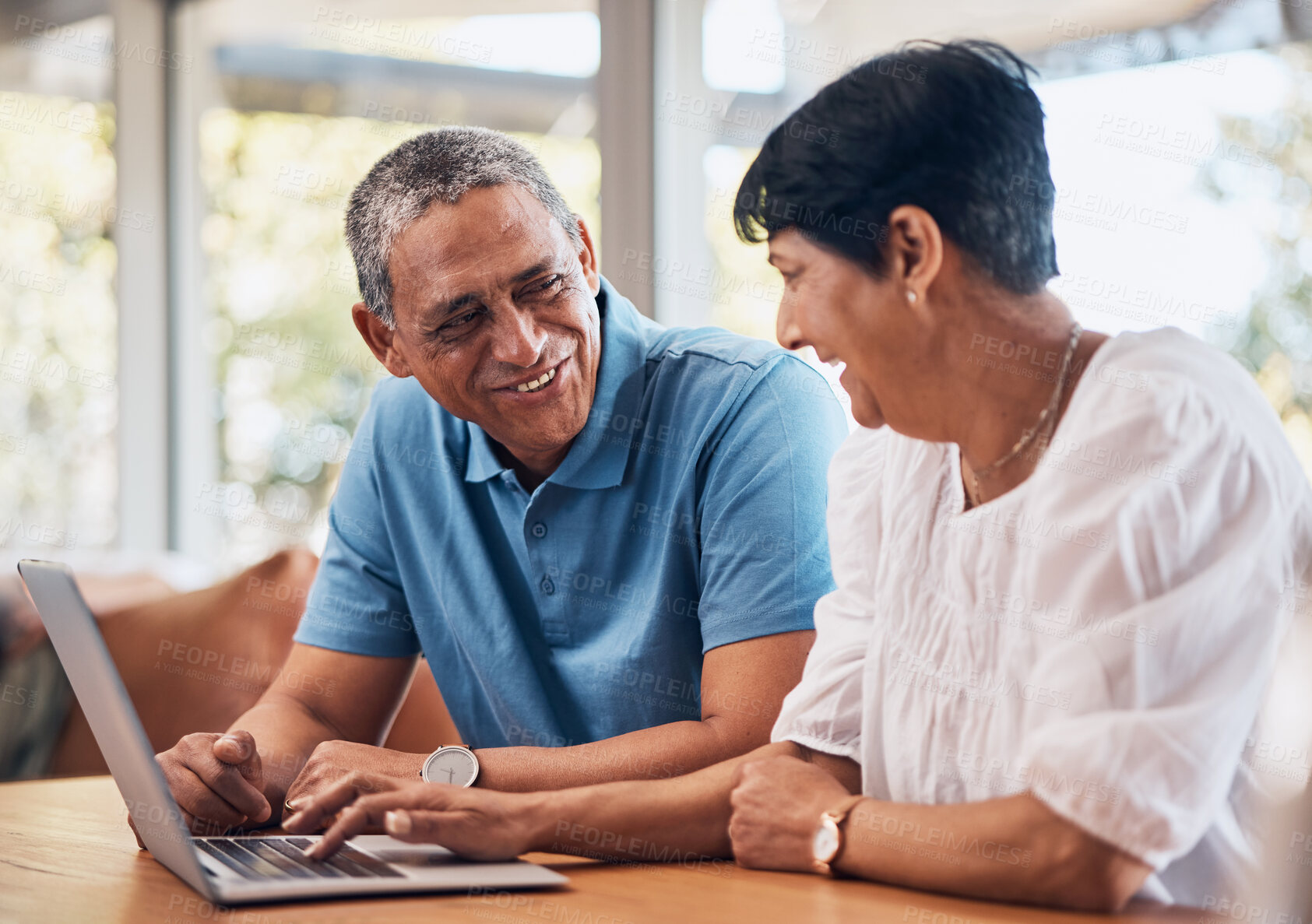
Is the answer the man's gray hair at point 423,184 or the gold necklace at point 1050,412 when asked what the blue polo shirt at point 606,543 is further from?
the gold necklace at point 1050,412

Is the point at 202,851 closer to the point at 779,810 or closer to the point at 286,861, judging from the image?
the point at 286,861

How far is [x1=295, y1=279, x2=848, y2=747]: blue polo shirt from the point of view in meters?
1.48

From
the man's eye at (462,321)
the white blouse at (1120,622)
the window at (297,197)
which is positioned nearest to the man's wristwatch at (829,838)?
the white blouse at (1120,622)

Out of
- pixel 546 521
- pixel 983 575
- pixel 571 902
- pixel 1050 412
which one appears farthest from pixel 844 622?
pixel 546 521

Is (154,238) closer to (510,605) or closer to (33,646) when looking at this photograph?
(33,646)

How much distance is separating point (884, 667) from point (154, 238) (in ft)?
11.5

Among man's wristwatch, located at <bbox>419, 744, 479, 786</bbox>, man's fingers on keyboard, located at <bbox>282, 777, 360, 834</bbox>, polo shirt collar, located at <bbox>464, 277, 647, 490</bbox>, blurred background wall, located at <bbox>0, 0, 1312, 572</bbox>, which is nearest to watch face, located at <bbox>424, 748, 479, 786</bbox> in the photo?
man's wristwatch, located at <bbox>419, 744, 479, 786</bbox>

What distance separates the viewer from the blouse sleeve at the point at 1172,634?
0.87 meters

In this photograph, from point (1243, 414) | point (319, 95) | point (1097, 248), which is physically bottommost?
point (1243, 414)

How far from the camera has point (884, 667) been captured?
1.18m

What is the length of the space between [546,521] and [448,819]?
620 mm

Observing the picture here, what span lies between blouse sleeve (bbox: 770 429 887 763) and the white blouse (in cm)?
3

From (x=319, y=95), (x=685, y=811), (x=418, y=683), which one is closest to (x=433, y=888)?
(x=685, y=811)

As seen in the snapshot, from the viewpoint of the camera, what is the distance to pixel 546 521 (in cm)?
164
